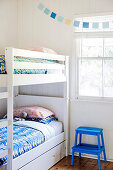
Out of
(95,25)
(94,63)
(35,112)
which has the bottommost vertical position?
(35,112)

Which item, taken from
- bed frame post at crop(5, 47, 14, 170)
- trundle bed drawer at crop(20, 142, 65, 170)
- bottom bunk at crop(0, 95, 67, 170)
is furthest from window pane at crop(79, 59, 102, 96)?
bed frame post at crop(5, 47, 14, 170)

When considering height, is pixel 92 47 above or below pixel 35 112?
above

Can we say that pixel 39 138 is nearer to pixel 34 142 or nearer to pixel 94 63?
pixel 34 142

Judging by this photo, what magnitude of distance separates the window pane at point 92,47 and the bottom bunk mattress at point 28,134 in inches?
46.5

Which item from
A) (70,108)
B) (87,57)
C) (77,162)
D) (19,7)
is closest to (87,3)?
(87,57)

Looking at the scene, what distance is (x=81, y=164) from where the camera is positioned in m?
3.64

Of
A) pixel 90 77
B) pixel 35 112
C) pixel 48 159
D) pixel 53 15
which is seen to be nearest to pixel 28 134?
pixel 48 159

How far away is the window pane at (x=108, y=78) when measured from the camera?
385cm

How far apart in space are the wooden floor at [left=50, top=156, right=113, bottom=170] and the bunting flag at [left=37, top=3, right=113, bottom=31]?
2017 mm

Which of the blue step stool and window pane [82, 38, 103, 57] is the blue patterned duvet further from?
window pane [82, 38, 103, 57]

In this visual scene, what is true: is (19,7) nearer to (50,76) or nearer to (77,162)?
(50,76)

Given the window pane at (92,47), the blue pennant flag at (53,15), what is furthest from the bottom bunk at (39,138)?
the blue pennant flag at (53,15)

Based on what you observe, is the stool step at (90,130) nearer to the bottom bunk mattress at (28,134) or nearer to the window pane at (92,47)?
the bottom bunk mattress at (28,134)

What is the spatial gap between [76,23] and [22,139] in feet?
6.65
